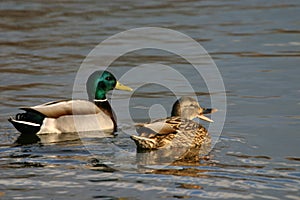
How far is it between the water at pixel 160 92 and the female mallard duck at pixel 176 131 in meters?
0.30

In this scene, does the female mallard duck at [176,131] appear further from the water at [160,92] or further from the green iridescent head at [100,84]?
the green iridescent head at [100,84]

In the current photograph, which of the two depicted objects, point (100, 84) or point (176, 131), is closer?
point (176, 131)

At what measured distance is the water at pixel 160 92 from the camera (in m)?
7.80

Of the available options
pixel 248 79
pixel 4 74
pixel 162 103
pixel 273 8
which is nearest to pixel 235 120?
pixel 162 103

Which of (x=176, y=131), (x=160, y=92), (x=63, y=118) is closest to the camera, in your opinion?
(x=176, y=131)

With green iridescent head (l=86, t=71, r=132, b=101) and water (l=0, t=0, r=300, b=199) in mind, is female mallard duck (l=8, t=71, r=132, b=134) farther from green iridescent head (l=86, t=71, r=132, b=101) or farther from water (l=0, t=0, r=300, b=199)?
green iridescent head (l=86, t=71, r=132, b=101)

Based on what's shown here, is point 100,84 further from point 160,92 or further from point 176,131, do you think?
point 176,131

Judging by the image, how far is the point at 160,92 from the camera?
499 inches

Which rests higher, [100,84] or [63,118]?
[100,84]

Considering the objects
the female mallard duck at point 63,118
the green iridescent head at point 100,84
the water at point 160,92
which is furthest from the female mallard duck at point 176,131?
the green iridescent head at point 100,84

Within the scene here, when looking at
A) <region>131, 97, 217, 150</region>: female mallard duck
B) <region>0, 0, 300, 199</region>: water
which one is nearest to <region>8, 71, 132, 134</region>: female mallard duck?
<region>0, 0, 300, 199</region>: water

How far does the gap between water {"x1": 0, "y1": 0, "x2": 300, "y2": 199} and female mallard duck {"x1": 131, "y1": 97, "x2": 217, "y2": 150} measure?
11.9 inches

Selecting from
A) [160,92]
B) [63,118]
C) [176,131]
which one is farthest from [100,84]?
[176,131]

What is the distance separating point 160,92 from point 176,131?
316cm
